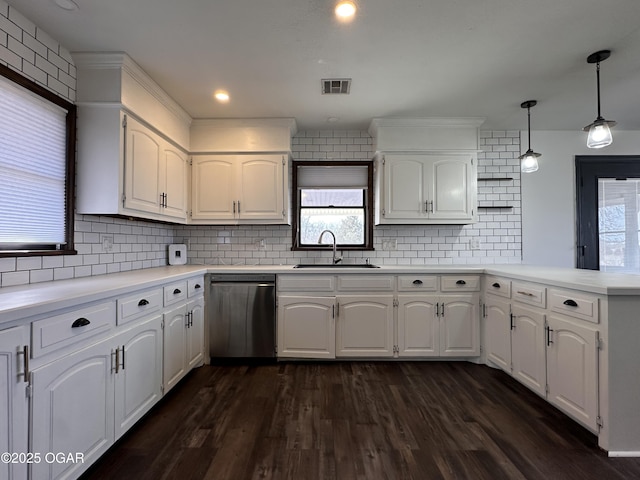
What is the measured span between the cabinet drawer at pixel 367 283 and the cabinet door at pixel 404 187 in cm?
72

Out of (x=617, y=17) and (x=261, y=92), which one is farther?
(x=261, y=92)

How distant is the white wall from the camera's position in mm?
3629

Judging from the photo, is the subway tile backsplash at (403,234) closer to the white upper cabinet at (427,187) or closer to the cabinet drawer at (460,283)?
the white upper cabinet at (427,187)

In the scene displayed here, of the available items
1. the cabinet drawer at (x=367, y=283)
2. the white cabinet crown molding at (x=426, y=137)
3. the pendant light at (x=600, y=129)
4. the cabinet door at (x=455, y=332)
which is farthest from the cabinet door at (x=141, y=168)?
the pendant light at (x=600, y=129)

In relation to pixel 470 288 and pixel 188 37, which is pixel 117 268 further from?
pixel 470 288

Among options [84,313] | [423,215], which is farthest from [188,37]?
[423,215]

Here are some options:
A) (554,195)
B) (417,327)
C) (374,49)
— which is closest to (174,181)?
(374,49)

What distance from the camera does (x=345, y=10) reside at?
1769 millimetres

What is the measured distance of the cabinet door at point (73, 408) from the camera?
1.25 metres

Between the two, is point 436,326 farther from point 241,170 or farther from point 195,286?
point 241,170

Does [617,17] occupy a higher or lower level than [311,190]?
higher

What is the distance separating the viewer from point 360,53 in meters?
2.17

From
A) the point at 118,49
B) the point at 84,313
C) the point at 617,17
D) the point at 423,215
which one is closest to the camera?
the point at 84,313

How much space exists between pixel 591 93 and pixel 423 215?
177 centimetres
